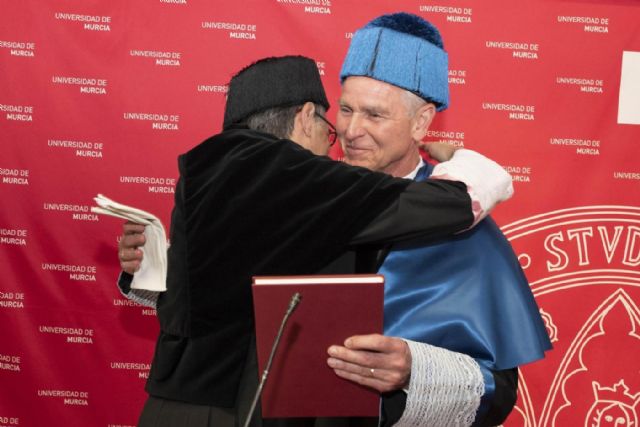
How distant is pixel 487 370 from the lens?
6.11 feet

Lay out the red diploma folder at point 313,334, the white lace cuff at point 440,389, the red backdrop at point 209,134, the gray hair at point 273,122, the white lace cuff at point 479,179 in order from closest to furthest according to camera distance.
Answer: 1. the red diploma folder at point 313,334
2. the white lace cuff at point 440,389
3. the white lace cuff at point 479,179
4. the gray hair at point 273,122
5. the red backdrop at point 209,134

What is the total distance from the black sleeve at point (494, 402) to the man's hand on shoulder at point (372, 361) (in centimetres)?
11

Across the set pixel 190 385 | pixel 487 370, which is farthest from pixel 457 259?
pixel 190 385

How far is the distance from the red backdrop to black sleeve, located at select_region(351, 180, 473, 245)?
5.97 feet

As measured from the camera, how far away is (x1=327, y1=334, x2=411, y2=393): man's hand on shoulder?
1.56 metres

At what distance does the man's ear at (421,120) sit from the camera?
2.22m

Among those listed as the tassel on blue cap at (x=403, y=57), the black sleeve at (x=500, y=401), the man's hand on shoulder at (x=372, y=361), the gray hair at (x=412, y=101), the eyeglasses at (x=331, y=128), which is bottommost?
the black sleeve at (x=500, y=401)

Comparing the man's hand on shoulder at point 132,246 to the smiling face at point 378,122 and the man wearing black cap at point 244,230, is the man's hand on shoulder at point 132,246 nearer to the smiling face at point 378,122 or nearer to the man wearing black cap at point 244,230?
the man wearing black cap at point 244,230

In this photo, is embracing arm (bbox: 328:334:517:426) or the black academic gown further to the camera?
the black academic gown

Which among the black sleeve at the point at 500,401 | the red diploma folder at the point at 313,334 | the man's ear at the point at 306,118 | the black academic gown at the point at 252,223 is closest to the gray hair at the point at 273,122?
the man's ear at the point at 306,118

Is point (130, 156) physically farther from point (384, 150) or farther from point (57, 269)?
point (384, 150)

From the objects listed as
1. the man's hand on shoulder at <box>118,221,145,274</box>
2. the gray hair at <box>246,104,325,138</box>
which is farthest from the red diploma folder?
the man's hand on shoulder at <box>118,221,145,274</box>

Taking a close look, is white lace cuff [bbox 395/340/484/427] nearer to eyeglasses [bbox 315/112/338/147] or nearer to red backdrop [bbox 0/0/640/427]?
eyeglasses [bbox 315/112/338/147]

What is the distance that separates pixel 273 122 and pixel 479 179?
1.90 feet
